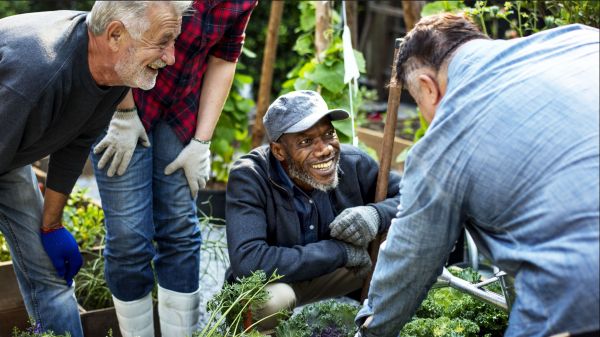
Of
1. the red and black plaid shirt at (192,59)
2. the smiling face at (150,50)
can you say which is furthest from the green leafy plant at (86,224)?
the smiling face at (150,50)

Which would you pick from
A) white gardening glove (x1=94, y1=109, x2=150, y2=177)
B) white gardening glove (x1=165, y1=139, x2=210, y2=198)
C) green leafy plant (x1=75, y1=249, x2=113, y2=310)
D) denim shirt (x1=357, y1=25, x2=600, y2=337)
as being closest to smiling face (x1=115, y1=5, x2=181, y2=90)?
white gardening glove (x1=94, y1=109, x2=150, y2=177)

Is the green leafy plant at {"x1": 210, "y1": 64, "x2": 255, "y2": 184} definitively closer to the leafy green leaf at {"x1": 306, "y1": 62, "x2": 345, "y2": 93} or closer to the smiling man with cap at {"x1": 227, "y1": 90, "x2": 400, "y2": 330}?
the leafy green leaf at {"x1": 306, "y1": 62, "x2": 345, "y2": 93}

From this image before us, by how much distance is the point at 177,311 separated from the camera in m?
3.26

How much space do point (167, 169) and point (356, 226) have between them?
30.6 inches

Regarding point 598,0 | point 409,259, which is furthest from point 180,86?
point 598,0

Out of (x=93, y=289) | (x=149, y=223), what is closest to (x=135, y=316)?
(x=149, y=223)

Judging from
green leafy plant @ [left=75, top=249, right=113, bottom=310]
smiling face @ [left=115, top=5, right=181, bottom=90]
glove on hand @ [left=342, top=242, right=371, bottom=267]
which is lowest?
green leafy plant @ [left=75, top=249, right=113, bottom=310]

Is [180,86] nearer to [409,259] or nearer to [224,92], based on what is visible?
[224,92]

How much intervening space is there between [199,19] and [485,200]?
1482 millimetres

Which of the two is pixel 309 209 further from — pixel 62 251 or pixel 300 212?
pixel 62 251

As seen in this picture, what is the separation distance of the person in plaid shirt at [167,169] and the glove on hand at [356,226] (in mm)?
559

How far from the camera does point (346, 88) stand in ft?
14.4

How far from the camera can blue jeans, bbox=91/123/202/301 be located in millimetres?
3051

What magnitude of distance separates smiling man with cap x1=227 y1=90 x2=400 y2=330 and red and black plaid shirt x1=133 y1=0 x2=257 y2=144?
31cm
